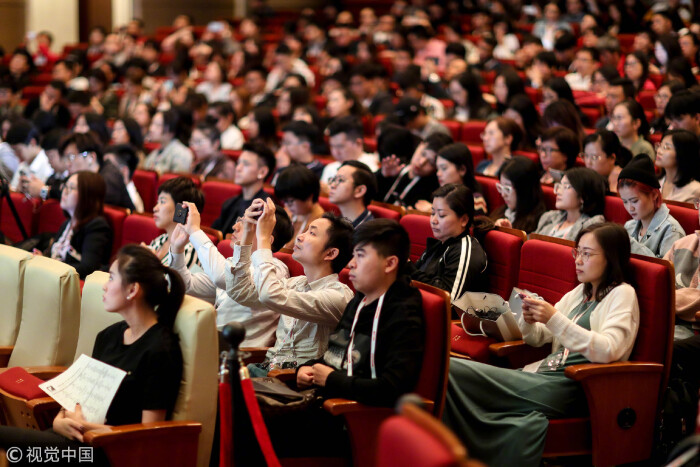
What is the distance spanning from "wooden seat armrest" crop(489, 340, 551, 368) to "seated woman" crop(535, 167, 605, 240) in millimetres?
660

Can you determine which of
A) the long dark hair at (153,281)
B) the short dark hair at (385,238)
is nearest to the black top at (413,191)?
the short dark hair at (385,238)

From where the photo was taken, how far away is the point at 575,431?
2.51 meters

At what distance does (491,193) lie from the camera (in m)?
4.04

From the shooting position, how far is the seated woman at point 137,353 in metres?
2.22

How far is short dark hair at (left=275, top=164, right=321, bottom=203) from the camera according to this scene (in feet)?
11.6

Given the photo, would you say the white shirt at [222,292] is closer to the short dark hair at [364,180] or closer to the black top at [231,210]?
the short dark hair at [364,180]

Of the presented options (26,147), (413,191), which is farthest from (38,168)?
(413,191)

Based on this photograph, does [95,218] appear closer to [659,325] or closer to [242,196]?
[242,196]

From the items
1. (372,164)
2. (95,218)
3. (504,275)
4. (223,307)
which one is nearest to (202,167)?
(372,164)

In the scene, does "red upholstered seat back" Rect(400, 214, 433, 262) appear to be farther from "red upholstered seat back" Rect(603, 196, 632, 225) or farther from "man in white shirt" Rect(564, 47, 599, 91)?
"man in white shirt" Rect(564, 47, 599, 91)

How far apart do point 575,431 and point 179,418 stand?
43.6 inches

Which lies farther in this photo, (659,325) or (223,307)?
(223,307)

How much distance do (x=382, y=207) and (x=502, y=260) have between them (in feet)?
2.61

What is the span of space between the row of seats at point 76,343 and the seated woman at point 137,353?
39 mm
